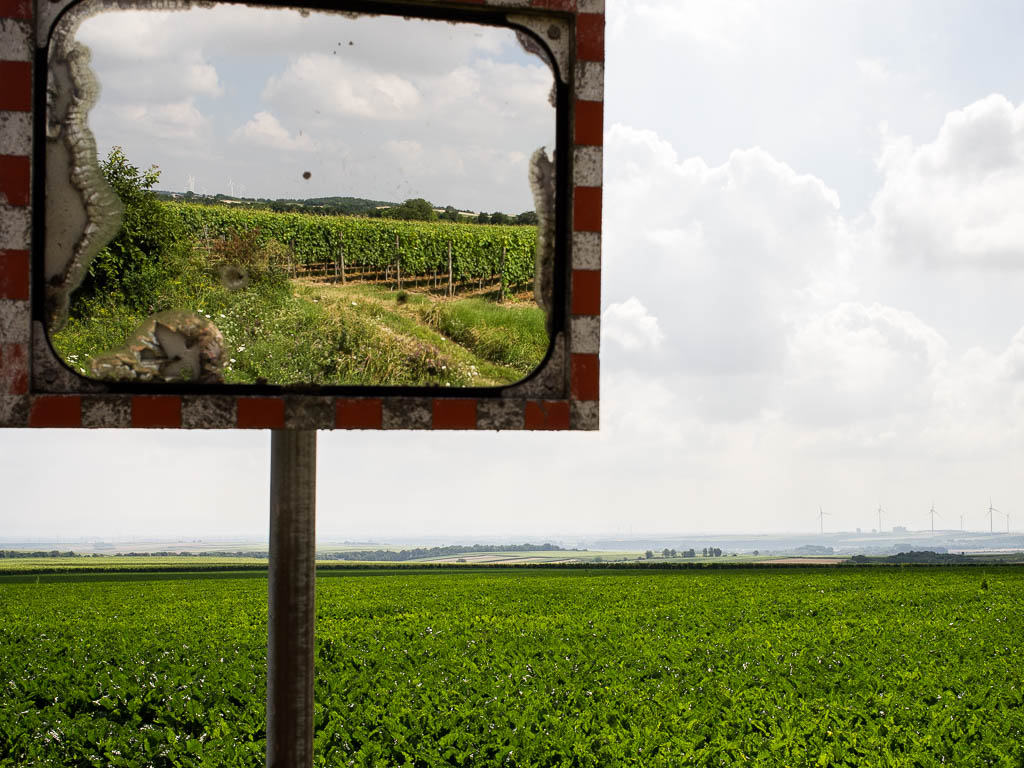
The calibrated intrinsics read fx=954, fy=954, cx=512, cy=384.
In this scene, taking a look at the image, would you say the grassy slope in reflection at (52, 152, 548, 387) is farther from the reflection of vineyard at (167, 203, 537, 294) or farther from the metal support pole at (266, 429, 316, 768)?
the metal support pole at (266, 429, 316, 768)

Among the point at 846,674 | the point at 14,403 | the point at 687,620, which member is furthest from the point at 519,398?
the point at 687,620

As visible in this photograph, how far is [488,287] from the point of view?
336cm

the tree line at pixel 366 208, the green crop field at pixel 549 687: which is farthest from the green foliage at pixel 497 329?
the green crop field at pixel 549 687

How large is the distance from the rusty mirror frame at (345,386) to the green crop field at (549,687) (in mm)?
5505

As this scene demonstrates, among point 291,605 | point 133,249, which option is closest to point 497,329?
point 133,249

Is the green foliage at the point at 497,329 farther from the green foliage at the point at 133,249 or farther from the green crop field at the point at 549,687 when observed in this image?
the green crop field at the point at 549,687

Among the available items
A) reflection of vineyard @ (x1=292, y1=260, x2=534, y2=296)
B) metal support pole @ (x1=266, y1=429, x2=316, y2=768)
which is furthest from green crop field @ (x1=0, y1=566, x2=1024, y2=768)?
reflection of vineyard @ (x1=292, y1=260, x2=534, y2=296)

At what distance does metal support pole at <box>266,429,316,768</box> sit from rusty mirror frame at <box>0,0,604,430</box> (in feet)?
2.17

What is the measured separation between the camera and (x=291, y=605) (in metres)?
3.72

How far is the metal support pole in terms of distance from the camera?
365 centimetres

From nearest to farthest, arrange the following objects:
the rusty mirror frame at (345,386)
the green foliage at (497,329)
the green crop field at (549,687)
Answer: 1. the rusty mirror frame at (345,386)
2. the green foliage at (497,329)
3. the green crop field at (549,687)

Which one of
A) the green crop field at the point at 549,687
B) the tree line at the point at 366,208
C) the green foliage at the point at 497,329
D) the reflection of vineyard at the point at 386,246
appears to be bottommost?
the green crop field at the point at 549,687

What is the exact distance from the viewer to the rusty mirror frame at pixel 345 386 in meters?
2.86

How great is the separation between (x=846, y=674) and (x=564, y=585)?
1317 centimetres
